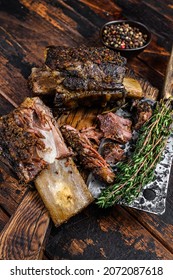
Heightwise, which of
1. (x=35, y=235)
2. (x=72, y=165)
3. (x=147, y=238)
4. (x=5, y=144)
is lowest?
(x=147, y=238)

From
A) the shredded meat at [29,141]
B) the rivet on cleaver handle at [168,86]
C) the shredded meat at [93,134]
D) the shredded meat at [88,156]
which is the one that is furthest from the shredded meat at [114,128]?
the rivet on cleaver handle at [168,86]

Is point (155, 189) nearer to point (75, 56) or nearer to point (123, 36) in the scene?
point (75, 56)

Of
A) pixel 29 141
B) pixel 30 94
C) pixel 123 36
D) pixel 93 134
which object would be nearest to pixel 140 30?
pixel 123 36

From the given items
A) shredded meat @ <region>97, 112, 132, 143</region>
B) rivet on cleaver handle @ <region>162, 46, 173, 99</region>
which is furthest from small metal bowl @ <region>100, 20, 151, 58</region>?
shredded meat @ <region>97, 112, 132, 143</region>

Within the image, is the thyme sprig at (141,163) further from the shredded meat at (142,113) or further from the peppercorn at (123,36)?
the peppercorn at (123,36)

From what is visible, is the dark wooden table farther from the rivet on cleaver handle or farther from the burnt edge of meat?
the burnt edge of meat

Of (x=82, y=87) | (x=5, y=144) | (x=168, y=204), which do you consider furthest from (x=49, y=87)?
(x=168, y=204)
